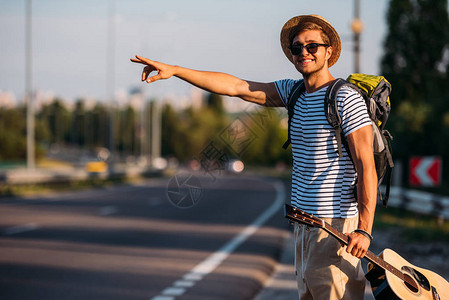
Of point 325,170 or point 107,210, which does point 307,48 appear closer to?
point 325,170

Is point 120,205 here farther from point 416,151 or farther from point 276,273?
point 276,273

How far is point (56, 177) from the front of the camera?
32.0 meters

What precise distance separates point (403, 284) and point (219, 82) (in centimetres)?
155

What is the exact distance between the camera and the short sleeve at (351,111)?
3391 millimetres

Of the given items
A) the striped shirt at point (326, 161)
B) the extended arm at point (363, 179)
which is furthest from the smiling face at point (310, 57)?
the extended arm at point (363, 179)

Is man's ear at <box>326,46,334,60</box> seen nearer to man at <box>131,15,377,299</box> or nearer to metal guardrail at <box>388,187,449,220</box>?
man at <box>131,15,377,299</box>

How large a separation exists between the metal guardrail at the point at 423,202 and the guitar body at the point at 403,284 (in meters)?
9.57

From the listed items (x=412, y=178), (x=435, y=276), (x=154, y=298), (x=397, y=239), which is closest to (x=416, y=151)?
(x=412, y=178)

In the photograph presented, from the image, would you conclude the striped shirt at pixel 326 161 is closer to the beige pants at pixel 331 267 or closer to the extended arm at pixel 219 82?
the beige pants at pixel 331 267

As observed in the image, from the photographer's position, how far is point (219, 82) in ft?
13.0

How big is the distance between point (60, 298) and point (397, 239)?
7.37 metres

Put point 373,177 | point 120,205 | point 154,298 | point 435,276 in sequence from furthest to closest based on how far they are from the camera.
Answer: point 120,205 → point 154,298 → point 435,276 → point 373,177

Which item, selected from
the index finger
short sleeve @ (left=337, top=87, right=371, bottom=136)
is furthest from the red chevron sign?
the index finger

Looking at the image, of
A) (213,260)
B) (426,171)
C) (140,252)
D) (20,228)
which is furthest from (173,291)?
(426,171)
